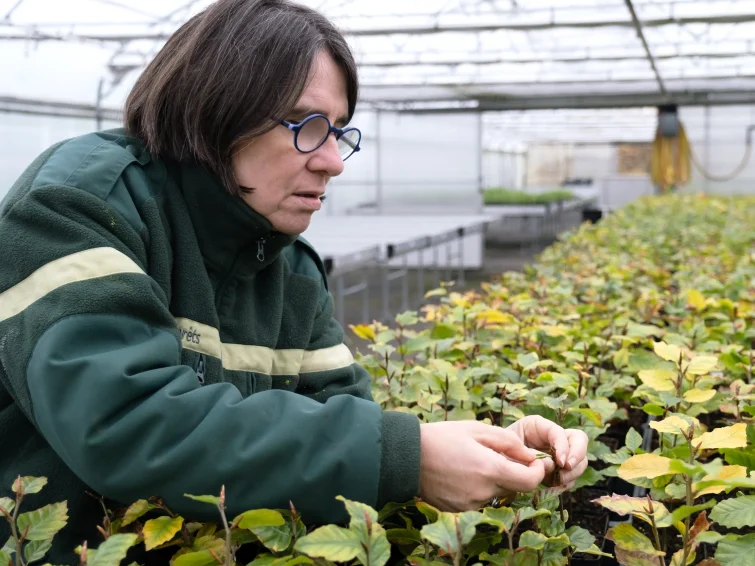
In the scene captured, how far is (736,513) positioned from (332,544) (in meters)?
0.50

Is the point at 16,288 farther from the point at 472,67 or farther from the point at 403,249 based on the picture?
the point at 472,67

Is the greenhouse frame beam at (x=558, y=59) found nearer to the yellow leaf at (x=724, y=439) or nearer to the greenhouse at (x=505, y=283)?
the greenhouse at (x=505, y=283)

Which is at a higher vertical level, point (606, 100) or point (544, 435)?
point (606, 100)

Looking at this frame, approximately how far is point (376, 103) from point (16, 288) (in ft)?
46.8

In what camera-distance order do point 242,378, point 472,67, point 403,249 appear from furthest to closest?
point 472,67 < point 403,249 < point 242,378

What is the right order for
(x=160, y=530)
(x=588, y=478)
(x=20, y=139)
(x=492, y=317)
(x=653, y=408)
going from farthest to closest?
(x=20, y=139)
(x=492, y=317)
(x=653, y=408)
(x=588, y=478)
(x=160, y=530)

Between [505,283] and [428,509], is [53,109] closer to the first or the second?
[505,283]

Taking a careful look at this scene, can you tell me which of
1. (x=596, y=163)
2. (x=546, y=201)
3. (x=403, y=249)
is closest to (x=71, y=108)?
(x=403, y=249)

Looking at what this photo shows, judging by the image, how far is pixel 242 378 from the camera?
1369 mm

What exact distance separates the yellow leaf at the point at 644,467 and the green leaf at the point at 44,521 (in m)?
0.69

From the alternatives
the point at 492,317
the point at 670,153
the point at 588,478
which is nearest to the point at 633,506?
the point at 588,478

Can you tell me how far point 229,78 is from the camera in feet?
4.02

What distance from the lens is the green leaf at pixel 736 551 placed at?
0.95 m

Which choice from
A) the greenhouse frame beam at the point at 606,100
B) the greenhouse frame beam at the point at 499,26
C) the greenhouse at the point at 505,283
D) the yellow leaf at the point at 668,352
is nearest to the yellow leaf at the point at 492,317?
the greenhouse at the point at 505,283
